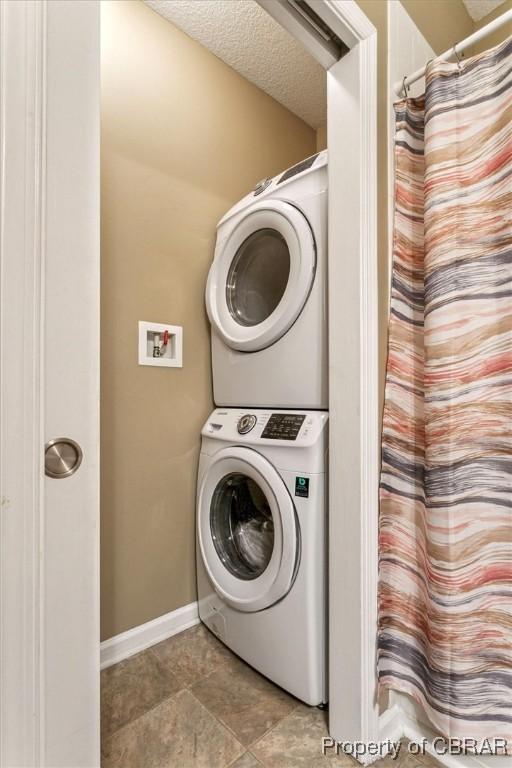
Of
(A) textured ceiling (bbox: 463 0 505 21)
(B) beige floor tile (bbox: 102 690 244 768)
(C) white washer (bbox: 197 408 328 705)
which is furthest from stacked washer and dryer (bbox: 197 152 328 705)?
(A) textured ceiling (bbox: 463 0 505 21)

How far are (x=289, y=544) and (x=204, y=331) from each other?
98 centimetres

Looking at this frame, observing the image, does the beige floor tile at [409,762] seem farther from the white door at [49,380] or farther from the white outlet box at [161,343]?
the white outlet box at [161,343]

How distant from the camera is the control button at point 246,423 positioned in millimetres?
1434

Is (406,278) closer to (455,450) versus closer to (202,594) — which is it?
(455,450)

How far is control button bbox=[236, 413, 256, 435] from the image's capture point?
4.70ft

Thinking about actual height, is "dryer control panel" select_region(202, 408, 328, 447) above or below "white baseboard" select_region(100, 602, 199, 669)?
above

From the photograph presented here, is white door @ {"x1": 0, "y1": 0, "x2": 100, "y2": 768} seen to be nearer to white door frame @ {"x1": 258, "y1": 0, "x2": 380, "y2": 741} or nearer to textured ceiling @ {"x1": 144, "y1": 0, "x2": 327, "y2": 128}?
white door frame @ {"x1": 258, "y1": 0, "x2": 380, "y2": 741}

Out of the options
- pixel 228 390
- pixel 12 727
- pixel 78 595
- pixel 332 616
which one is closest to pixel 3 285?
pixel 78 595

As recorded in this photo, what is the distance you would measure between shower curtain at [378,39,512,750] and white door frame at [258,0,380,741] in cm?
12

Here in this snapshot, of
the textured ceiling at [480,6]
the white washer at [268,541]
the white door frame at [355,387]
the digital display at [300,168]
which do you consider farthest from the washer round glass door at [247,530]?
the textured ceiling at [480,6]

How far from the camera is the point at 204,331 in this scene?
69.8 inches

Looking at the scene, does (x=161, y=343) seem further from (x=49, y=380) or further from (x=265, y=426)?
(x=49, y=380)

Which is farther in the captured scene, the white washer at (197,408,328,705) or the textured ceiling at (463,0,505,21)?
the textured ceiling at (463,0,505,21)

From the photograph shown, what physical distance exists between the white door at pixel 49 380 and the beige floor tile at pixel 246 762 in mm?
728
